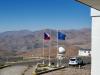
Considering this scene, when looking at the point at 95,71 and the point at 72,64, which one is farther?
the point at 72,64

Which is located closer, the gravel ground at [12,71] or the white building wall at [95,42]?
the white building wall at [95,42]

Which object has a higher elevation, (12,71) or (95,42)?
(95,42)

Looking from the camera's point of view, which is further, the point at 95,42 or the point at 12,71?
the point at 12,71

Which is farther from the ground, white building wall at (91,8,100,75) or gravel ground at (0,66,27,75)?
white building wall at (91,8,100,75)

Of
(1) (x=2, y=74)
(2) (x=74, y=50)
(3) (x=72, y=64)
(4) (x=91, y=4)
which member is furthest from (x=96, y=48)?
(2) (x=74, y=50)

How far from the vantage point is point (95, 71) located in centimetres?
1190

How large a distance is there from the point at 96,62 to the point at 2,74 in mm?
18357

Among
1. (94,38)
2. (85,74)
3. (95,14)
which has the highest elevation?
(95,14)

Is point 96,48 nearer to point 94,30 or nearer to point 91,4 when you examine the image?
point 94,30

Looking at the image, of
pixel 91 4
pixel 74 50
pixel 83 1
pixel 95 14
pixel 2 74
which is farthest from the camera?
pixel 74 50

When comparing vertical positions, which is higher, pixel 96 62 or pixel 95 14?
pixel 95 14

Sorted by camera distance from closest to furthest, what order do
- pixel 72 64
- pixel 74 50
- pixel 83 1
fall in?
pixel 83 1, pixel 72 64, pixel 74 50

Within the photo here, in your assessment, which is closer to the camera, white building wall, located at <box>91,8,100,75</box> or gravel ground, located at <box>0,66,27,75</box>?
white building wall, located at <box>91,8,100,75</box>

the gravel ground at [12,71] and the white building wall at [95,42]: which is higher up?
the white building wall at [95,42]
